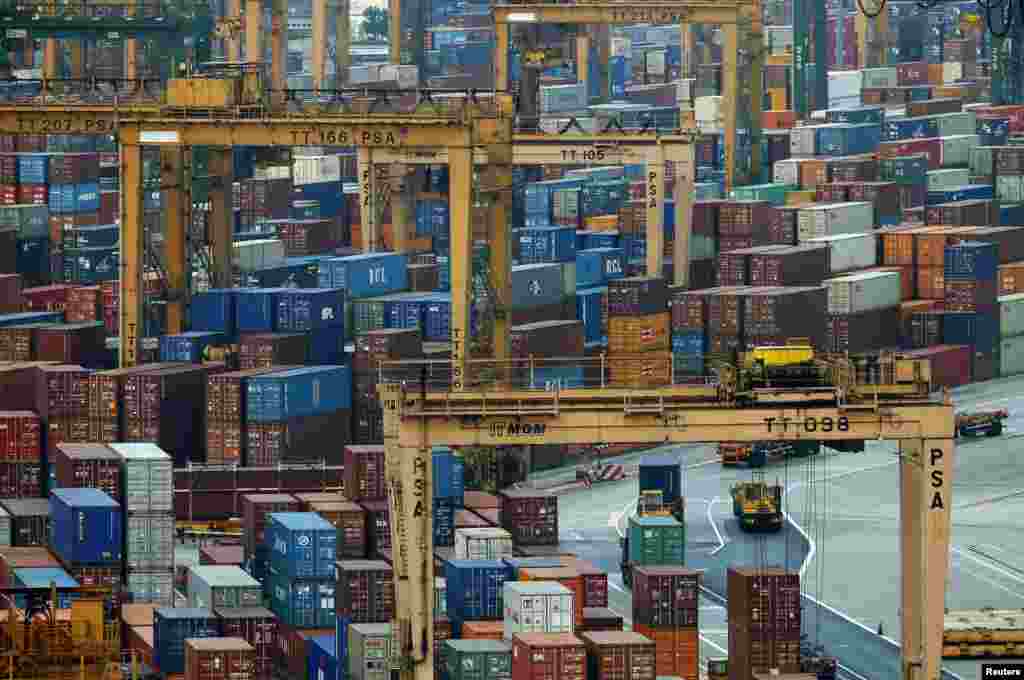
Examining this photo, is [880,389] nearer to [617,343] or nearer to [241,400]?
[241,400]

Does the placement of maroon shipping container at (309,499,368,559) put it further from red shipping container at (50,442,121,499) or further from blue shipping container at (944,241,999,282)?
blue shipping container at (944,241,999,282)

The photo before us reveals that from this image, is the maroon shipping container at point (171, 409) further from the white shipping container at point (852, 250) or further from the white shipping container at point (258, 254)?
the white shipping container at point (852, 250)

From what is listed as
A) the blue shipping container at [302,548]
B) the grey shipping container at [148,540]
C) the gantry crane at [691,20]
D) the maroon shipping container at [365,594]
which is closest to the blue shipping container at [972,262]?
the gantry crane at [691,20]

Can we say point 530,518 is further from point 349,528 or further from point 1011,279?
point 1011,279

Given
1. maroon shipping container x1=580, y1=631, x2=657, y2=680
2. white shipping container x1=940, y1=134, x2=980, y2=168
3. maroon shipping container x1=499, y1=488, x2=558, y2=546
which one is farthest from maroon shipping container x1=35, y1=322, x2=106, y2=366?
white shipping container x1=940, y1=134, x2=980, y2=168

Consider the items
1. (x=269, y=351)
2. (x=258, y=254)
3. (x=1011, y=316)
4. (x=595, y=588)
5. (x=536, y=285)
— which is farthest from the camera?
(x=1011, y=316)

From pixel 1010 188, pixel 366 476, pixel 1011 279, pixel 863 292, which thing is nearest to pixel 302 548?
pixel 366 476

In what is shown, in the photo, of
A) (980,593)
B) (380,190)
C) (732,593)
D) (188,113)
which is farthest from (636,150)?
(732,593)
